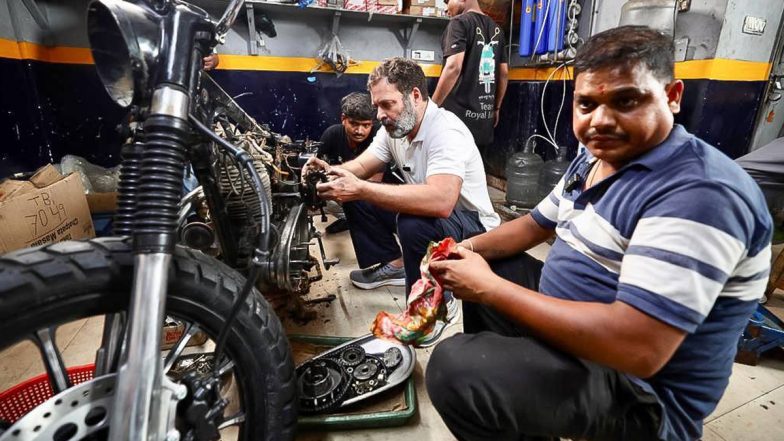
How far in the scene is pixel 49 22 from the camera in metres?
3.02

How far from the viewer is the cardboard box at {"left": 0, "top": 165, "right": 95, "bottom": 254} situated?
179cm

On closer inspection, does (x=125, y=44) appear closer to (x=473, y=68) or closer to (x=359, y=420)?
(x=359, y=420)

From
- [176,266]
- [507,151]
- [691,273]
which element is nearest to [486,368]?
[691,273]

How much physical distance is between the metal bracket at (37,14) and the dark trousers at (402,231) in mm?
2978

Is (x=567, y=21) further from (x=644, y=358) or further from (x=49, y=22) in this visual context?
(x=49, y=22)

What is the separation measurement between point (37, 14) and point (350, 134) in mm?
2580

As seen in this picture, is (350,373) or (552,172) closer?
(350,373)

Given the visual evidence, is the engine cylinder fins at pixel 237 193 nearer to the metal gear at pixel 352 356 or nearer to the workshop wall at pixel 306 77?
the metal gear at pixel 352 356

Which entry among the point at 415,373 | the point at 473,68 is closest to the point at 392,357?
the point at 415,373

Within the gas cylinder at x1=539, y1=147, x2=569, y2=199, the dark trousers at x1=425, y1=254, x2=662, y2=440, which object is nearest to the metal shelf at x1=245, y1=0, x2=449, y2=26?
the gas cylinder at x1=539, y1=147, x2=569, y2=199

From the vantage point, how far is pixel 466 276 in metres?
0.85

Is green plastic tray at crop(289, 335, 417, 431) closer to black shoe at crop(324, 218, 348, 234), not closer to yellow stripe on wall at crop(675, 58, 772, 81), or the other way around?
black shoe at crop(324, 218, 348, 234)

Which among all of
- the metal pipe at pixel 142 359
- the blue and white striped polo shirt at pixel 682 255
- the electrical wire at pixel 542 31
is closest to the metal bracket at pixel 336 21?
the electrical wire at pixel 542 31

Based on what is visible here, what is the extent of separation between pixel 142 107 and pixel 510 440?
1.02 metres
